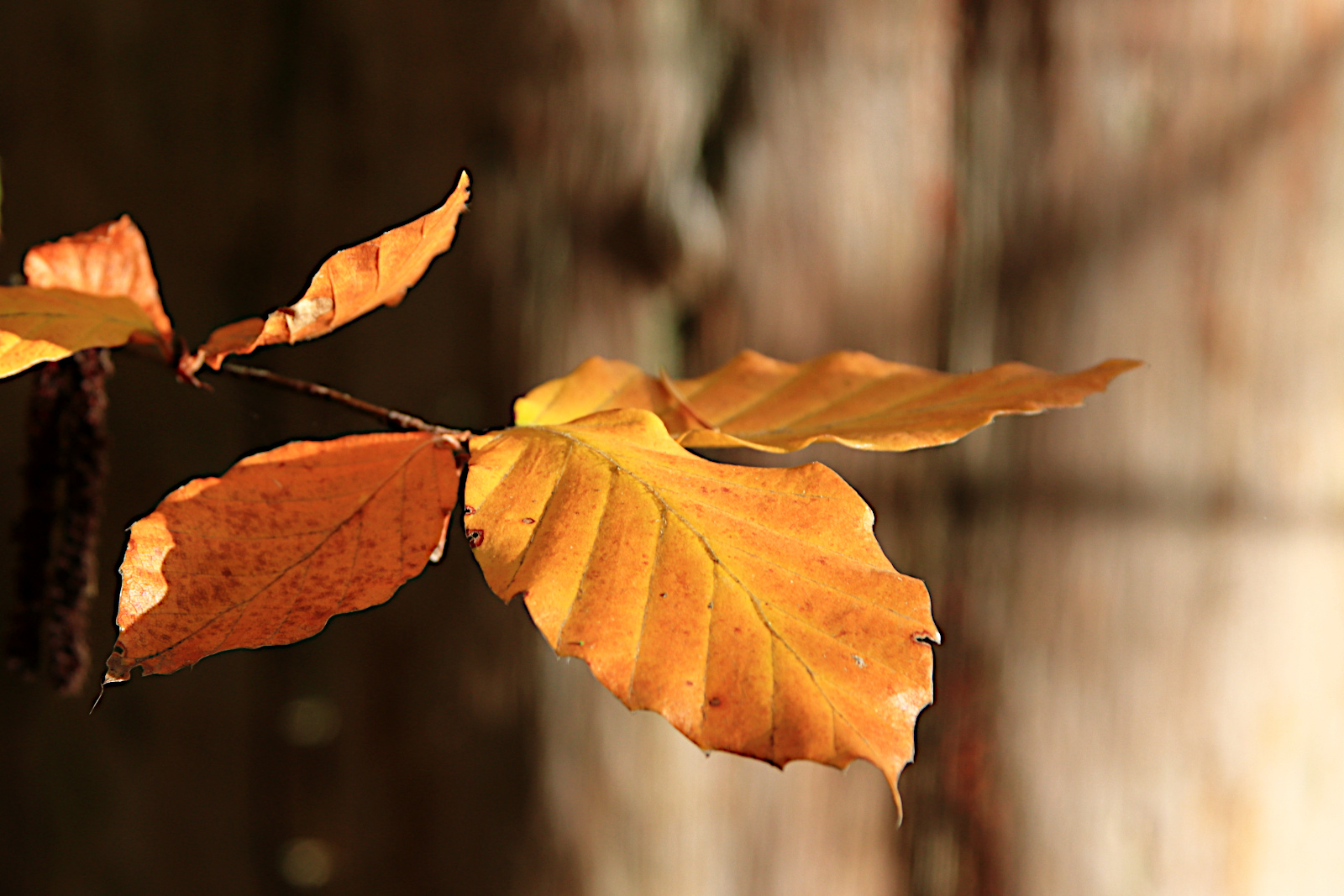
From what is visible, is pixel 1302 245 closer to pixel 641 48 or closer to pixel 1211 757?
pixel 1211 757

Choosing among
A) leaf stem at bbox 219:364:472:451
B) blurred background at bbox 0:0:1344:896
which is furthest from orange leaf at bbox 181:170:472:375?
blurred background at bbox 0:0:1344:896

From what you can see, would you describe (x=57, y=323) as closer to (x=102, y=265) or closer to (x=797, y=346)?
(x=102, y=265)

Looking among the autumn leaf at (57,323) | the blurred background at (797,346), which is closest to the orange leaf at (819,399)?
the autumn leaf at (57,323)

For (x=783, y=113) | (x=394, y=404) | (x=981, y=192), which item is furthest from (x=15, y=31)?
(x=981, y=192)

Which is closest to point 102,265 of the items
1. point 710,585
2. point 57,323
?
point 57,323

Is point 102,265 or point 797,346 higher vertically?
point 102,265

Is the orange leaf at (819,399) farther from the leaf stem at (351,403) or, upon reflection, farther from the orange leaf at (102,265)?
the orange leaf at (102,265)

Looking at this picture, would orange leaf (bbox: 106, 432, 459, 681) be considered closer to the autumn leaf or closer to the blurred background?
the autumn leaf
